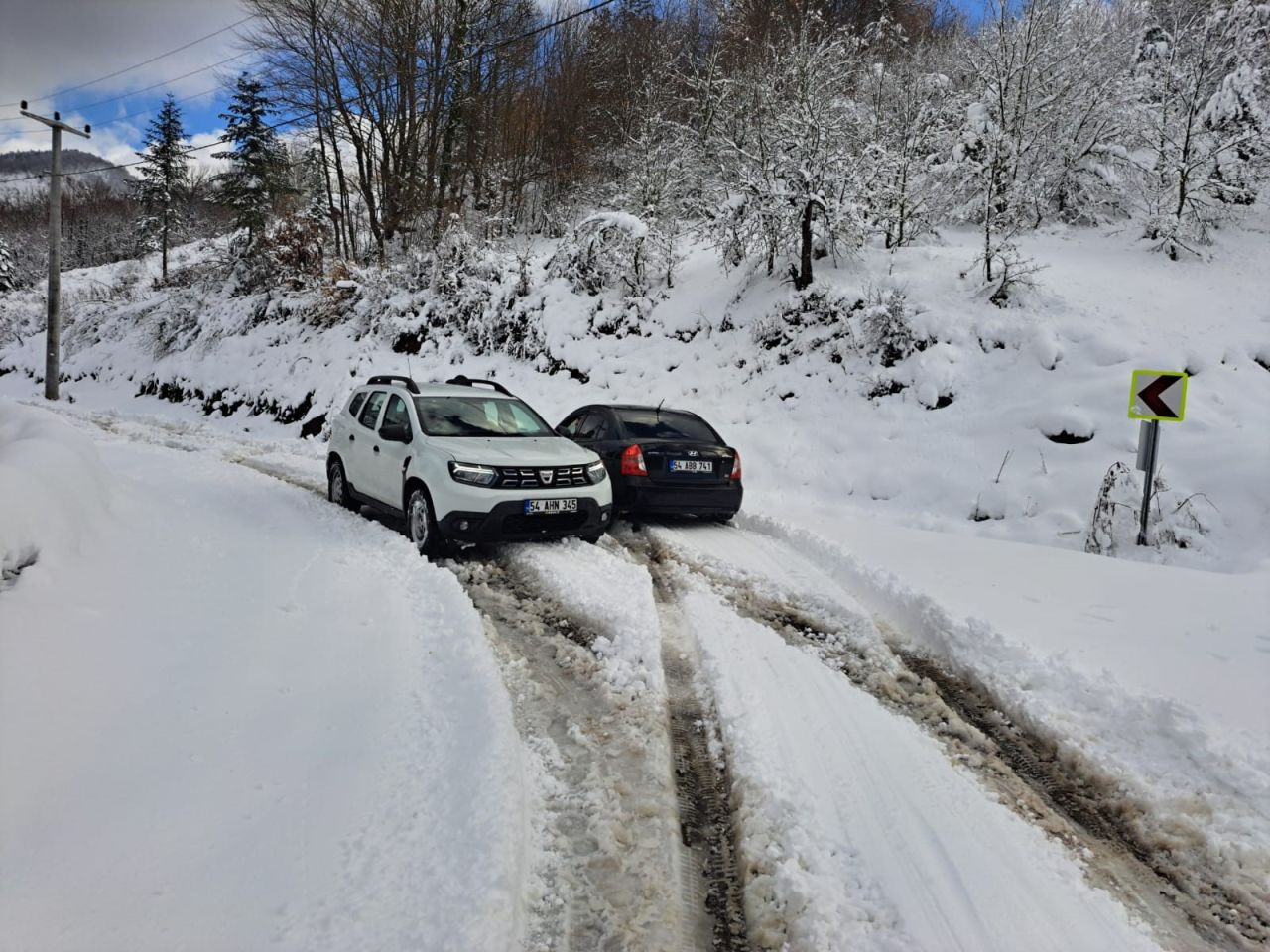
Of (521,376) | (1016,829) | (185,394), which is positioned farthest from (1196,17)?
(185,394)

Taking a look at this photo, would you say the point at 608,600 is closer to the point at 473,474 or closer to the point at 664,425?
the point at 473,474

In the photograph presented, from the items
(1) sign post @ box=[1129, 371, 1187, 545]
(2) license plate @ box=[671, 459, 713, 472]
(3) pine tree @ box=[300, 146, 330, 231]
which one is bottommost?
(2) license plate @ box=[671, 459, 713, 472]

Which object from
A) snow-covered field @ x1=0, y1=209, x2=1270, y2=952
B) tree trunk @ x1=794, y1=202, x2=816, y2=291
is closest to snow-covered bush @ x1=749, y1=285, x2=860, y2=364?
tree trunk @ x1=794, y1=202, x2=816, y2=291

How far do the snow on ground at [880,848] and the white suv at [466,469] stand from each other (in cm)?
296

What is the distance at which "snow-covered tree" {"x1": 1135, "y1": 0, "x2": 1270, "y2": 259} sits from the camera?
13.3 m

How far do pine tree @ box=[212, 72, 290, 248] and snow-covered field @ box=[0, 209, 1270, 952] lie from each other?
→ 2469cm

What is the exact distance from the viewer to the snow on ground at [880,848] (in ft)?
8.04

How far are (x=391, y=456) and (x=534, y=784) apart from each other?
4.90 meters

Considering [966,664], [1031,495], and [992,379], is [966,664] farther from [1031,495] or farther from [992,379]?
[992,379]

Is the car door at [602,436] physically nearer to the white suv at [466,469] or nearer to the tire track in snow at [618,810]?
the white suv at [466,469]

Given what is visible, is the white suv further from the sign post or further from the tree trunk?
the tree trunk

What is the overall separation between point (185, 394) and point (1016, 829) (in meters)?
23.7

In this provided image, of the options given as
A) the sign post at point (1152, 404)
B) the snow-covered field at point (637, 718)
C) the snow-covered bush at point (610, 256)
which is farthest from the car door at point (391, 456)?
the snow-covered bush at point (610, 256)

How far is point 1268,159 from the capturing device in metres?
14.2
